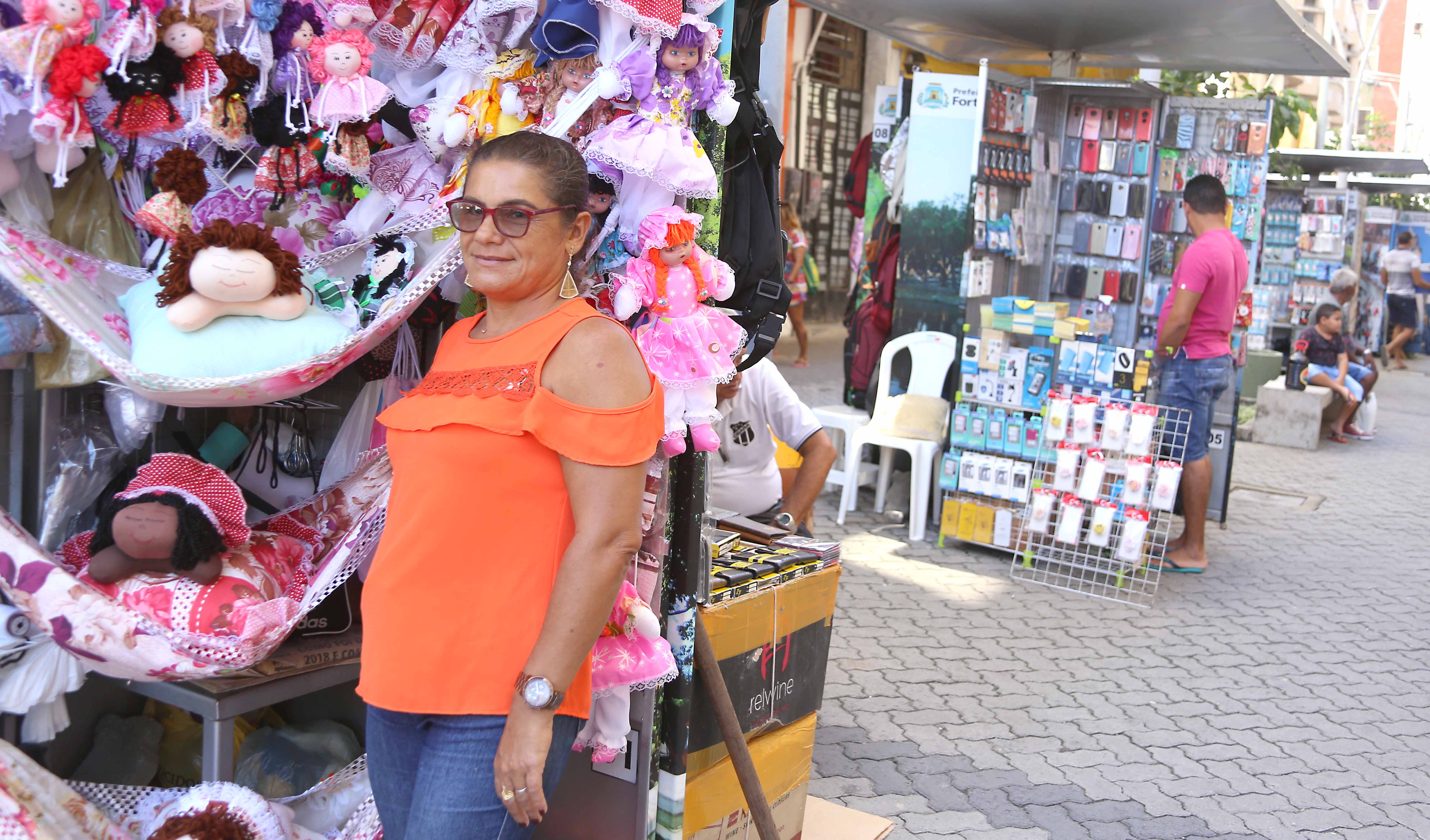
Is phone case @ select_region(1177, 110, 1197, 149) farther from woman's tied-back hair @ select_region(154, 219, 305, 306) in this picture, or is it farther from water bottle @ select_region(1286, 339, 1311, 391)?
woman's tied-back hair @ select_region(154, 219, 305, 306)

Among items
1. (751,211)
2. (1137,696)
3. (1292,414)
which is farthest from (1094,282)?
(751,211)

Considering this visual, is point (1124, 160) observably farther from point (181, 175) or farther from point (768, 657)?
point (181, 175)

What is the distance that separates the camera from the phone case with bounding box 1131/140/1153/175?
691 cm

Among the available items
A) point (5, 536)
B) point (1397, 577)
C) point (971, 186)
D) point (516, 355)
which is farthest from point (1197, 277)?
point (5, 536)

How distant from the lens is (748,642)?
2.86m

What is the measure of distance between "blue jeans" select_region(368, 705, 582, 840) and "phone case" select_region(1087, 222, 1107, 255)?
602 centimetres

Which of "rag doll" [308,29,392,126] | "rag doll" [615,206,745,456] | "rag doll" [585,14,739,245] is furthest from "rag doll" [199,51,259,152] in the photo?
"rag doll" [615,206,745,456]

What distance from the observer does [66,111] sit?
2.46 metres

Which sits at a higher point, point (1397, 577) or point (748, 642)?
point (748, 642)

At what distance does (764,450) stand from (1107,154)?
160 inches

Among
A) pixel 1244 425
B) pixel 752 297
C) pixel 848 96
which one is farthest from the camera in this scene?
pixel 848 96

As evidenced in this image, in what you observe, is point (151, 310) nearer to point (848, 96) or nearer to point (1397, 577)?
point (1397, 577)

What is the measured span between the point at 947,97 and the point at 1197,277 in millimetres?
1625

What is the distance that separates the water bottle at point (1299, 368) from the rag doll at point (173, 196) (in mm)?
9881
